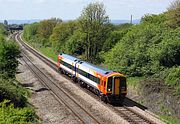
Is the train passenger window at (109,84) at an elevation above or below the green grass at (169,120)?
above

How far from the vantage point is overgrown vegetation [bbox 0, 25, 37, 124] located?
16625 mm

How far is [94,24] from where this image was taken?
61.2 meters

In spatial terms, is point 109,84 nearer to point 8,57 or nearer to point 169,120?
point 169,120

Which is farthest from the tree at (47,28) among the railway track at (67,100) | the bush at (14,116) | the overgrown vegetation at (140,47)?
the bush at (14,116)

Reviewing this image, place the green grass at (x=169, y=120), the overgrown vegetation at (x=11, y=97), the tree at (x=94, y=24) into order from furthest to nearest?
1. the tree at (x=94, y=24)
2. the green grass at (x=169, y=120)
3. the overgrown vegetation at (x=11, y=97)

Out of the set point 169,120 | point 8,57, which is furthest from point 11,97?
point 8,57

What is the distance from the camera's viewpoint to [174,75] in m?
31.9

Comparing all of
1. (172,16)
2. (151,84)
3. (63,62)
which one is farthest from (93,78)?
(172,16)

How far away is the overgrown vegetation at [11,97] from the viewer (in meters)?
16.6

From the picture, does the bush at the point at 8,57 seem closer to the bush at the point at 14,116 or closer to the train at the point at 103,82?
the train at the point at 103,82

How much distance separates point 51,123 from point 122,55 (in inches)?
771

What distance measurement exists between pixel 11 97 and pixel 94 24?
1539 inches

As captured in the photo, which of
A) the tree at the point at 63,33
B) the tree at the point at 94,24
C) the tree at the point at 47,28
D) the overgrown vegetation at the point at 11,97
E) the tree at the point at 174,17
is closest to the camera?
the overgrown vegetation at the point at 11,97

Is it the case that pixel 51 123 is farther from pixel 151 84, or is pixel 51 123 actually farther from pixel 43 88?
pixel 43 88
